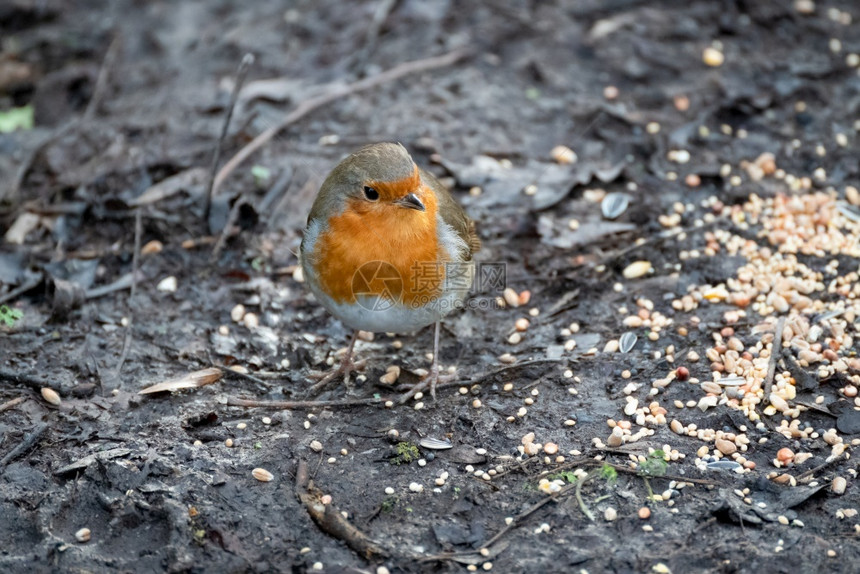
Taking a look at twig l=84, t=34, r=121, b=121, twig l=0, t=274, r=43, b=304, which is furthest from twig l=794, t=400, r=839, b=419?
twig l=84, t=34, r=121, b=121

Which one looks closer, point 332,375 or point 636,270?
point 332,375

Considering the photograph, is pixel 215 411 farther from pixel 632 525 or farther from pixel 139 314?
pixel 632 525

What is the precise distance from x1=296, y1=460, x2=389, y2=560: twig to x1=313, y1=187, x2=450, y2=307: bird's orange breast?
756 mm

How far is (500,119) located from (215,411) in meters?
2.74

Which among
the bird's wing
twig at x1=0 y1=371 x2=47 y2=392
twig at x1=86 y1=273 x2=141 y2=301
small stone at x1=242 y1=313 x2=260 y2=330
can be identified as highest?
the bird's wing

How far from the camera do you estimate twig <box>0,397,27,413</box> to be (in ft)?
11.4

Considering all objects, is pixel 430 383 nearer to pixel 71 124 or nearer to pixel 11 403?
pixel 11 403

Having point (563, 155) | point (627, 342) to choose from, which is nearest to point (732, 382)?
point (627, 342)

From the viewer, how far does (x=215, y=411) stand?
356 cm

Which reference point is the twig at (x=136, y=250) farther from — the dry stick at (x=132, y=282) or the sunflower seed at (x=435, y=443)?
the sunflower seed at (x=435, y=443)

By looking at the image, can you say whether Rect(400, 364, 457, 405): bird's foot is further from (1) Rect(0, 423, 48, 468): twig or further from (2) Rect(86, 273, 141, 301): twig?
(2) Rect(86, 273, 141, 301): twig

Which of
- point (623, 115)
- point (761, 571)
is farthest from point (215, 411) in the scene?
point (623, 115)

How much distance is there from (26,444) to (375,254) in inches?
58.4

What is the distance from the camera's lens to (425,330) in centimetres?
433
